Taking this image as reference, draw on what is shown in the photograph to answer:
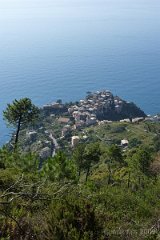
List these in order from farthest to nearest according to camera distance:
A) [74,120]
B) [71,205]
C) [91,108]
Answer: [91,108] < [74,120] < [71,205]

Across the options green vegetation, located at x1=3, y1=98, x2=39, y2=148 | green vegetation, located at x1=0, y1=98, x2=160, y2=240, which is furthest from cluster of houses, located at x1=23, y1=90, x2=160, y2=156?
green vegetation, located at x1=0, y1=98, x2=160, y2=240

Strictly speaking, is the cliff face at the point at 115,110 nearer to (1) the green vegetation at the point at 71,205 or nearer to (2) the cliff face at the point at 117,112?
(2) the cliff face at the point at 117,112

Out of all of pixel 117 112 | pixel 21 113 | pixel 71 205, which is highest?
pixel 117 112

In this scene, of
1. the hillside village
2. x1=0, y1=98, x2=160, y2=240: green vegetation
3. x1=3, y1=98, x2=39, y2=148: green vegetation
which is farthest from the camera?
the hillside village

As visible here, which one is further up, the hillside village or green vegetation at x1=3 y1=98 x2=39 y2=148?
the hillside village

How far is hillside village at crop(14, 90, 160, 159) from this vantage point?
279 feet

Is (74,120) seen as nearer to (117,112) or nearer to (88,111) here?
(88,111)

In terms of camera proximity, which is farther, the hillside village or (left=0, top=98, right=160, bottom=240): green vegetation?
the hillside village

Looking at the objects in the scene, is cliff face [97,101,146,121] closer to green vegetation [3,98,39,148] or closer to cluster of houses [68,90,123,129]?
cluster of houses [68,90,123,129]

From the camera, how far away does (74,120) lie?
347 ft

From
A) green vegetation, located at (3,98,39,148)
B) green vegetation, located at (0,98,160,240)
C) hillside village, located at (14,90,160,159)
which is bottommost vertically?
A: green vegetation, located at (0,98,160,240)

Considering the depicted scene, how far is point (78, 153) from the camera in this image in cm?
3070

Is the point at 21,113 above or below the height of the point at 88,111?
below

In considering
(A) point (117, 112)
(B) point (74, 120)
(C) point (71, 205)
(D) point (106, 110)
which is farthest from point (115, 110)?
(C) point (71, 205)
